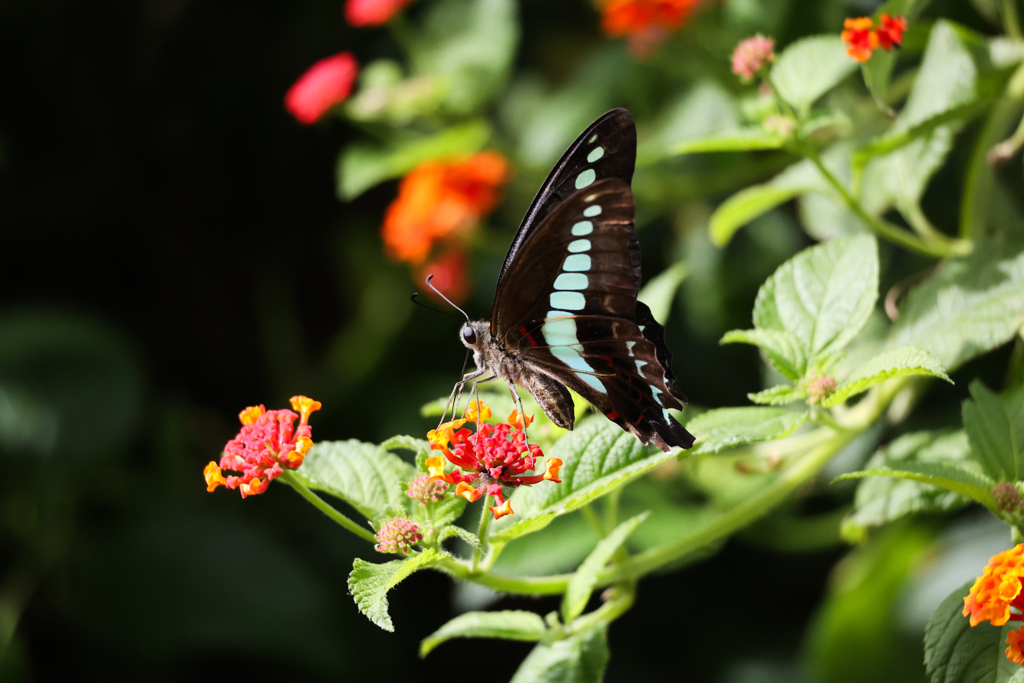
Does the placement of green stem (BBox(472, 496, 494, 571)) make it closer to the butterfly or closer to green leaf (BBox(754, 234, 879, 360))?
the butterfly

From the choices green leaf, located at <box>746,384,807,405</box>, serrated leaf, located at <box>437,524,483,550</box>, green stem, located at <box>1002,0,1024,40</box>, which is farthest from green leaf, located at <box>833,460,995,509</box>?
green stem, located at <box>1002,0,1024,40</box>

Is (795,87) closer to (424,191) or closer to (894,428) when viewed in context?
(894,428)

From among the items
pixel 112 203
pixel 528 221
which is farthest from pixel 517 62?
pixel 528 221

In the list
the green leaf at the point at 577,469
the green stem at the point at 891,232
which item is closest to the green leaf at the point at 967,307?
the green stem at the point at 891,232

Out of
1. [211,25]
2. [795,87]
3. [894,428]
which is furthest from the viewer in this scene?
[211,25]

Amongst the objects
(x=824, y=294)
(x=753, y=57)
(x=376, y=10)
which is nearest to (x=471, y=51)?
(x=376, y=10)

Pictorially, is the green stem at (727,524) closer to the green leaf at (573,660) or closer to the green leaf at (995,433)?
the green leaf at (573,660)
